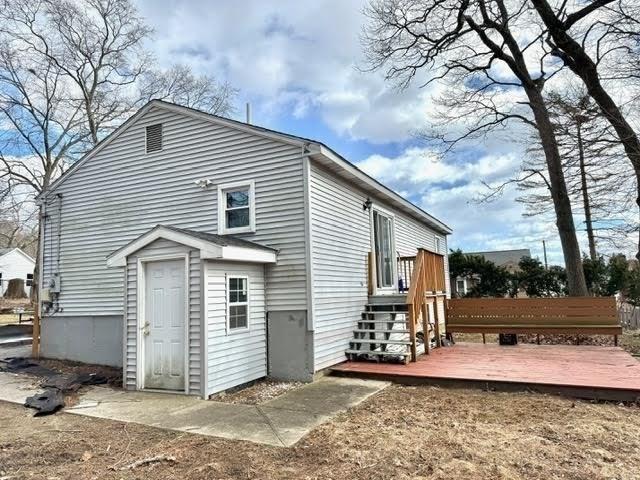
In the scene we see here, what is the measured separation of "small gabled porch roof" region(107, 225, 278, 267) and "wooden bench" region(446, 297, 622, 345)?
5.86 meters

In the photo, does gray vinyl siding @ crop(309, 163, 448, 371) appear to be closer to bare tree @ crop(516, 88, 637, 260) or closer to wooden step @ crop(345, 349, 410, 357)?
wooden step @ crop(345, 349, 410, 357)

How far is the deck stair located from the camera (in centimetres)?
812

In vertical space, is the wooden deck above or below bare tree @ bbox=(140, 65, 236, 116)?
below

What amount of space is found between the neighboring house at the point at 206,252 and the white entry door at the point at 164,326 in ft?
0.07

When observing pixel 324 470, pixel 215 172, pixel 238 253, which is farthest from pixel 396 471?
pixel 215 172

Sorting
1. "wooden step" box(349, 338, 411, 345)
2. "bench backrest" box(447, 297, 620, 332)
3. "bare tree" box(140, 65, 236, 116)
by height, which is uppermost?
"bare tree" box(140, 65, 236, 116)

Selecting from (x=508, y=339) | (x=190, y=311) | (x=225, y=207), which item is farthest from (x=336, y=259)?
(x=508, y=339)

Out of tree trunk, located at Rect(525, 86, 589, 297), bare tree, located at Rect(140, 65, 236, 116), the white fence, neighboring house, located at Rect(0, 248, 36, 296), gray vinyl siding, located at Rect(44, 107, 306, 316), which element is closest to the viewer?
gray vinyl siding, located at Rect(44, 107, 306, 316)

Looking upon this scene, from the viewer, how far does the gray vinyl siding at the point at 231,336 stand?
6426 mm

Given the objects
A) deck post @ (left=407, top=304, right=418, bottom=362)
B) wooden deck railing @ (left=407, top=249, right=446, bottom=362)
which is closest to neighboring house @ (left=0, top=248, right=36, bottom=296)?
wooden deck railing @ (left=407, top=249, right=446, bottom=362)

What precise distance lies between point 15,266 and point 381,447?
49.8 meters

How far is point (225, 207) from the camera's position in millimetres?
8344

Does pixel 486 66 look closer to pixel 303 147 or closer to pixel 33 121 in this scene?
pixel 303 147

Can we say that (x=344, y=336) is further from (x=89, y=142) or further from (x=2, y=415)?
(x=89, y=142)
